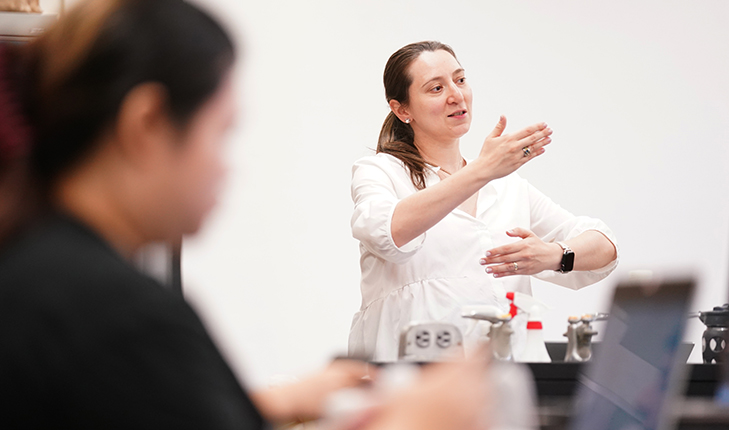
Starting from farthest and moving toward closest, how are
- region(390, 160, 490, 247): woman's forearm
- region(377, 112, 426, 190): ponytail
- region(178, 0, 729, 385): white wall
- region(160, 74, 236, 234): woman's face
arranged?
1. region(178, 0, 729, 385): white wall
2. region(377, 112, 426, 190): ponytail
3. region(390, 160, 490, 247): woman's forearm
4. region(160, 74, 236, 234): woman's face

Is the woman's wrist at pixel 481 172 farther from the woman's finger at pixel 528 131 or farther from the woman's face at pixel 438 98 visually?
the woman's face at pixel 438 98

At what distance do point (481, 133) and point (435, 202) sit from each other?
144cm

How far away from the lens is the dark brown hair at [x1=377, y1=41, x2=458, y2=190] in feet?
6.84

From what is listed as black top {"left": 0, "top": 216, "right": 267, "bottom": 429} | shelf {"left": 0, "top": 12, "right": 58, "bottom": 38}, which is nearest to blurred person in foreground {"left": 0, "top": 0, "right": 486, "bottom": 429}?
black top {"left": 0, "top": 216, "right": 267, "bottom": 429}

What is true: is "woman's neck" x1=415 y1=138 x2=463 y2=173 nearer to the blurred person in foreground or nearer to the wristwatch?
the wristwatch

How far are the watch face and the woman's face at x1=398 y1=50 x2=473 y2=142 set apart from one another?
445 millimetres

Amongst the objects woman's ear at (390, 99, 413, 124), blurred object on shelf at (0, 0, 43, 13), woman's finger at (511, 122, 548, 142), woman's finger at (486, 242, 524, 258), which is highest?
blurred object on shelf at (0, 0, 43, 13)

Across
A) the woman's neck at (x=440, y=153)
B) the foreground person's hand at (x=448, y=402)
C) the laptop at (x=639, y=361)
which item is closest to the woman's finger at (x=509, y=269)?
the woman's neck at (x=440, y=153)

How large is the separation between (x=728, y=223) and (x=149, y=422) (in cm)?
330

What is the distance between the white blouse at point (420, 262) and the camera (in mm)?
1908

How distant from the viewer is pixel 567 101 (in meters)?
3.28

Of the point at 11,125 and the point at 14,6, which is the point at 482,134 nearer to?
the point at 14,6

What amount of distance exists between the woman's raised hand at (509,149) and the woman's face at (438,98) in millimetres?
222

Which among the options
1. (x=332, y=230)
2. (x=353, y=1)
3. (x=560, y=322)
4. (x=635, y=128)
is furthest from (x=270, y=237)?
(x=635, y=128)
